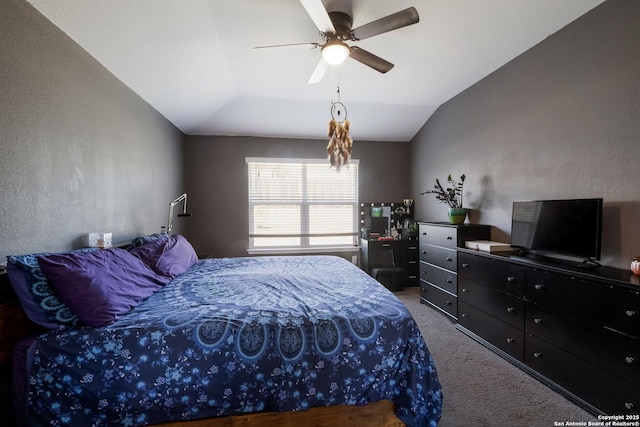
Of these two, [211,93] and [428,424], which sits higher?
[211,93]

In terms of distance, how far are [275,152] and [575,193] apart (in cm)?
377

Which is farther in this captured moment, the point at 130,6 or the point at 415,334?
the point at 130,6

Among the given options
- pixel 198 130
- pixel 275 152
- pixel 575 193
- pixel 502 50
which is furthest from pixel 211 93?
pixel 575 193

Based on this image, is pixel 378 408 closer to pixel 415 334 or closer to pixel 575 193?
pixel 415 334

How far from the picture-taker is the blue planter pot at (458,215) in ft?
11.1

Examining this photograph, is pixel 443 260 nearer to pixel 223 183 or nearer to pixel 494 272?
pixel 494 272

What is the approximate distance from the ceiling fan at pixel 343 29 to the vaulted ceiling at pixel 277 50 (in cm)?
25

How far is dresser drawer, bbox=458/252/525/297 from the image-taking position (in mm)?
2322

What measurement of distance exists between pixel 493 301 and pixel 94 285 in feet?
9.91

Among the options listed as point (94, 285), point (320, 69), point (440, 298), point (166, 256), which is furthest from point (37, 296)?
point (440, 298)

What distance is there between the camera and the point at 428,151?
14.6 ft

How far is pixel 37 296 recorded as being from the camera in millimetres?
1336

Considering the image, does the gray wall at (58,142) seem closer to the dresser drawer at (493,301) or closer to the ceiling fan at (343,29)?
the ceiling fan at (343,29)

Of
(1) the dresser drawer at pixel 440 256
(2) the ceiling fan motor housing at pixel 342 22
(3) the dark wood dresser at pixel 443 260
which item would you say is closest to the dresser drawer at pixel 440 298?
(3) the dark wood dresser at pixel 443 260
